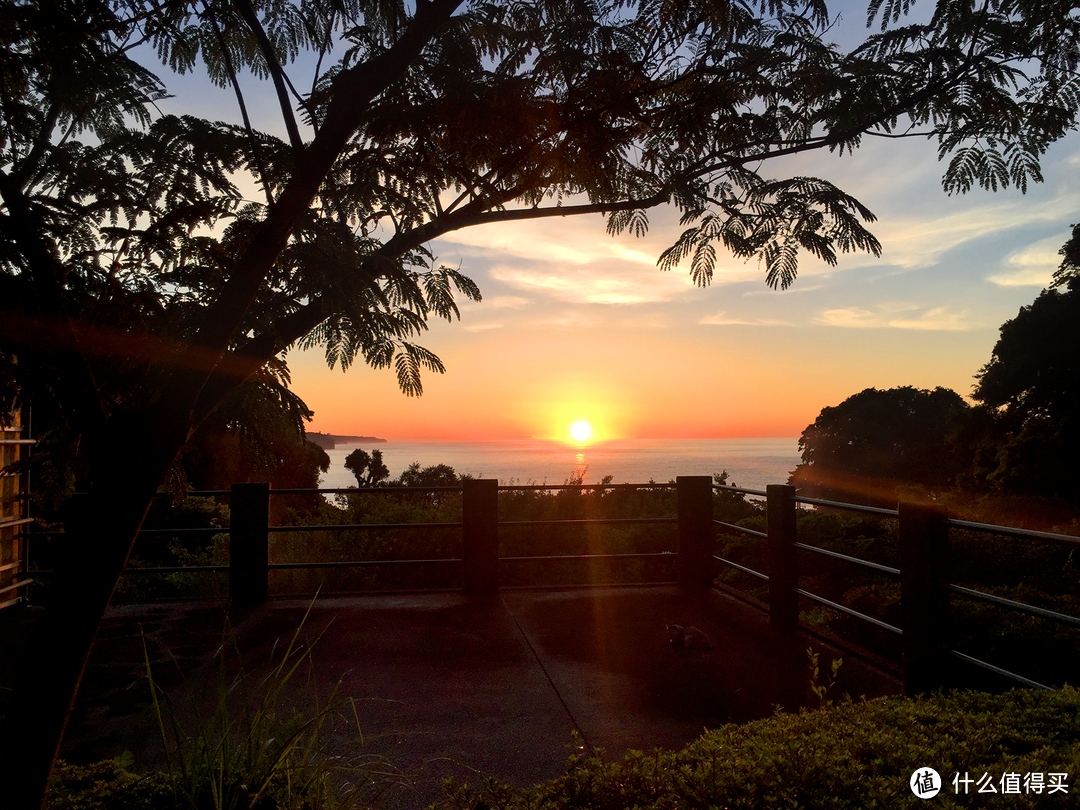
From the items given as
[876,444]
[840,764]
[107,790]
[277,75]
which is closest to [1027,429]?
[876,444]

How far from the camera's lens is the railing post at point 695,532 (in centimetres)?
763

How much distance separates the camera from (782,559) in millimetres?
6020

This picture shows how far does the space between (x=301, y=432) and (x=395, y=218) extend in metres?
1.13

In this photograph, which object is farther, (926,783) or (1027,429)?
(1027,429)

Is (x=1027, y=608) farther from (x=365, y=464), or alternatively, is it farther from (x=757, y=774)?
(x=365, y=464)

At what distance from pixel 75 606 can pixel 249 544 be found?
5.04 meters

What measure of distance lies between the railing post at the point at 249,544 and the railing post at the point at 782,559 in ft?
15.4

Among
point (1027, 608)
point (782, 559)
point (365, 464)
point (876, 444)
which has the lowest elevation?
point (782, 559)

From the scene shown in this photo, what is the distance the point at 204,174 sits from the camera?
2.89 m

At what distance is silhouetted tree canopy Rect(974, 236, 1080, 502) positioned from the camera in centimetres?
1670

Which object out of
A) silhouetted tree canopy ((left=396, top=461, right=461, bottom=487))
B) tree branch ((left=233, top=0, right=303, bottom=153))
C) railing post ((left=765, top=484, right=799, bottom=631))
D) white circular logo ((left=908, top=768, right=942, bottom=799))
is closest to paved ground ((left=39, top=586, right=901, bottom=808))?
railing post ((left=765, top=484, right=799, bottom=631))

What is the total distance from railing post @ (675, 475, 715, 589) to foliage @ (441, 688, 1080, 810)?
4.69 meters

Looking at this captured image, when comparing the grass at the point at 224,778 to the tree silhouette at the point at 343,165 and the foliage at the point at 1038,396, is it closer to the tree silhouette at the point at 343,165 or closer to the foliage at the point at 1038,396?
the tree silhouette at the point at 343,165

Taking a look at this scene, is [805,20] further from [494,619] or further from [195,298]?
[494,619]
